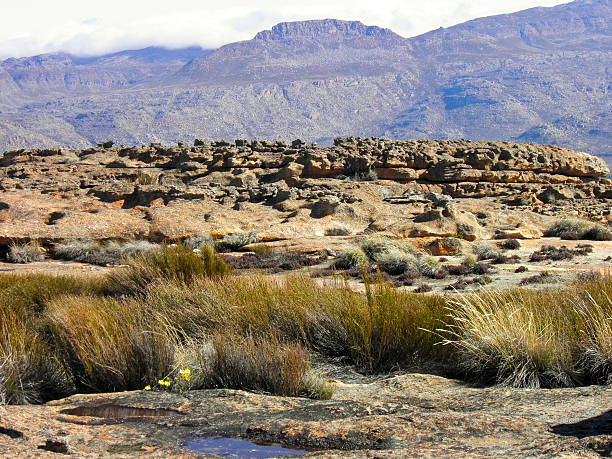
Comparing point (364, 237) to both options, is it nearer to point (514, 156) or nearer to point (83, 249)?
point (83, 249)

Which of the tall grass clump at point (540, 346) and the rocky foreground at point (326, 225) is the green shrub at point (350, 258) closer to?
the rocky foreground at point (326, 225)

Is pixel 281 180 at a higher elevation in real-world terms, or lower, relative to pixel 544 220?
higher

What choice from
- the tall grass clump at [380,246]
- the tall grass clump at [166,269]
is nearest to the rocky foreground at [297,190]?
the tall grass clump at [380,246]

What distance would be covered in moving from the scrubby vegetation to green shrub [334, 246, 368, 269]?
25.5 ft

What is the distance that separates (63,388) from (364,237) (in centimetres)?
1320

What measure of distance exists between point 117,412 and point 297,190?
1955 cm

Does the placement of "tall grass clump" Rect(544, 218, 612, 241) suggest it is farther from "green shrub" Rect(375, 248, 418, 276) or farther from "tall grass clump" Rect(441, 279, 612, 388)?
"tall grass clump" Rect(441, 279, 612, 388)

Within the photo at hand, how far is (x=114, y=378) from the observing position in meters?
6.52


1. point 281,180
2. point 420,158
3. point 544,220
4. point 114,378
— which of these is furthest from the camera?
point 420,158

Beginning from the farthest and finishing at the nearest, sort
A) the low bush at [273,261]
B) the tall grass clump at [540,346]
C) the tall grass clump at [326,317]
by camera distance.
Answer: the low bush at [273,261] → the tall grass clump at [326,317] → the tall grass clump at [540,346]

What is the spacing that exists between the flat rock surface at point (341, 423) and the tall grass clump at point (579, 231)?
1616 cm

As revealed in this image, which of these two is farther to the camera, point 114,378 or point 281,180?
point 281,180

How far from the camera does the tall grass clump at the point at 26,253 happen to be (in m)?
18.0

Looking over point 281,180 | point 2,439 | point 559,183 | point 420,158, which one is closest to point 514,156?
point 559,183
